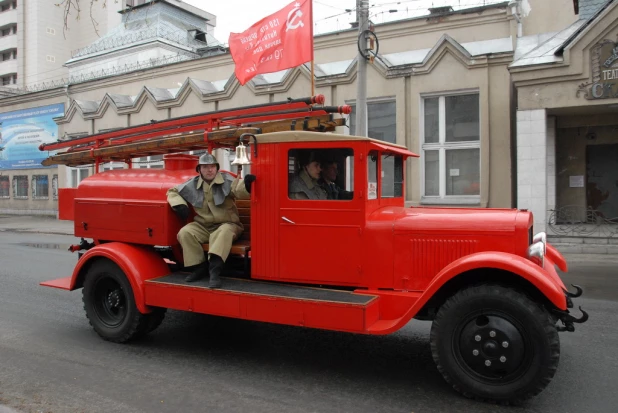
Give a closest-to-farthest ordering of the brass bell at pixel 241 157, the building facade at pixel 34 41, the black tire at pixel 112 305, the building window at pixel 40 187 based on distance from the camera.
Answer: the brass bell at pixel 241 157 < the black tire at pixel 112 305 < the building window at pixel 40 187 < the building facade at pixel 34 41

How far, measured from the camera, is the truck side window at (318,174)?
481cm

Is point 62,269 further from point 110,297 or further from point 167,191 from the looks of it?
point 167,191

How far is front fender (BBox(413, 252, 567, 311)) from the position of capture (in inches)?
150

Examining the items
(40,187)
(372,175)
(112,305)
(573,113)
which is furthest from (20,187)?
(372,175)

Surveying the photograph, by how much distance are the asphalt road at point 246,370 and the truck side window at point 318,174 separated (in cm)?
166

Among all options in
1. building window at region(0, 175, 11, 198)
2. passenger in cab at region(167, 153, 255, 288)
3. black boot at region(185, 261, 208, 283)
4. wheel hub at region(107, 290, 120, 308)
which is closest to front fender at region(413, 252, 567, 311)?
passenger in cab at region(167, 153, 255, 288)

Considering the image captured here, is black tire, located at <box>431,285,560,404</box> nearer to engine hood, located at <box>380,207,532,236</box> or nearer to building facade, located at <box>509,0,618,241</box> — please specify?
engine hood, located at <box>380,207,532,236</box>

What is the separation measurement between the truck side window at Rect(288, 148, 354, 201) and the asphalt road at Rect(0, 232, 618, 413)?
5.46 feet

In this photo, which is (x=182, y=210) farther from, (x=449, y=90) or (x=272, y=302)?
(x=449, y=90)

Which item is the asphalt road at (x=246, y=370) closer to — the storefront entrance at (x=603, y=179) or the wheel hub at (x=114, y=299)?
the wheel hub at (x=114, y=299)

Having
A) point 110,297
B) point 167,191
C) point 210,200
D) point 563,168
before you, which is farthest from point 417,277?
point 563,168

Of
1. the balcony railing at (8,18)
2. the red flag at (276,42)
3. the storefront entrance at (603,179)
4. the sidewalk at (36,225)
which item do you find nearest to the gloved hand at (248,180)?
the red flag at (276,42)

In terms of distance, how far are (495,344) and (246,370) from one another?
2265mm

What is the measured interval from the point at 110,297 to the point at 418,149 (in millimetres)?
11283
